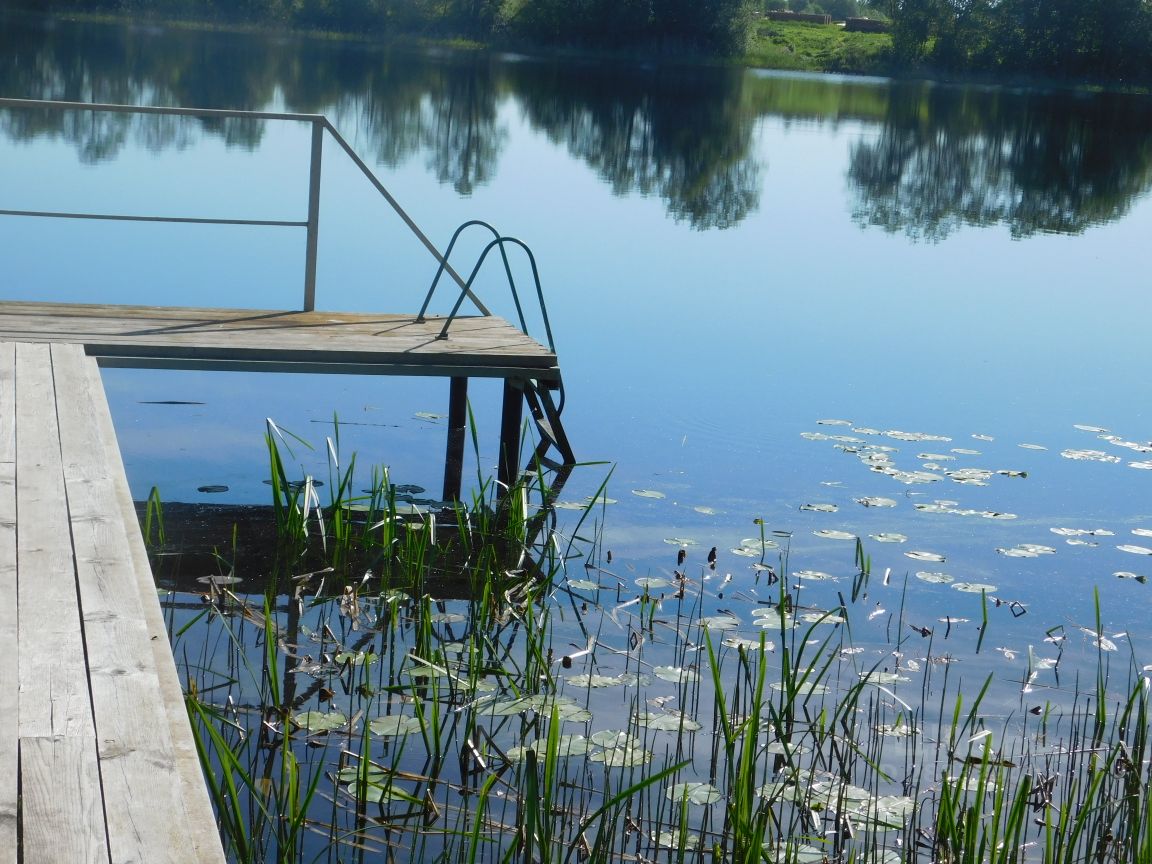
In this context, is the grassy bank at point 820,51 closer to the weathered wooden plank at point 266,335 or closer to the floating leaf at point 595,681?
the weathered wooden plank at point 266,335

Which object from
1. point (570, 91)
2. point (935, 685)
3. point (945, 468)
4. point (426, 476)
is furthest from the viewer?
point (570, 91)

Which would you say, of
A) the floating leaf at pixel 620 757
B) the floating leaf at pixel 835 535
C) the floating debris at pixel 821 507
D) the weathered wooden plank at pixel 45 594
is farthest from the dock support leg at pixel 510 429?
the floating leaf at pixel 620 757

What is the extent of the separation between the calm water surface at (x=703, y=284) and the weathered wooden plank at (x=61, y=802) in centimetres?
265

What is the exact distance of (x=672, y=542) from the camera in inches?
187

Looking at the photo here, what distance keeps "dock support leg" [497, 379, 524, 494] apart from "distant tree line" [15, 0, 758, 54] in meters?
36.7

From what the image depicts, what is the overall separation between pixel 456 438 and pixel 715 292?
528cm

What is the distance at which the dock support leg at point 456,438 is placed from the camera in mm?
5555

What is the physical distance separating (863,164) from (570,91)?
1011cm

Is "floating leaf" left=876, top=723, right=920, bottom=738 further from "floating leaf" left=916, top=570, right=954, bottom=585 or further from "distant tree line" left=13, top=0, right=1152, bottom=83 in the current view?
"distant tree line" left=13, top=0, right=1152, bottom=83

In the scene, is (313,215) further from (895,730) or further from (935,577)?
(895,730)

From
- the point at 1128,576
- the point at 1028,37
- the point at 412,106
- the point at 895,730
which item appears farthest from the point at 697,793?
the point at 1028,37

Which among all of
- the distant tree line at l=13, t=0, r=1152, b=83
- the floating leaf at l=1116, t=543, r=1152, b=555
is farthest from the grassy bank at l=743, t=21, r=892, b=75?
the floating leaf at l=1116, t=543, r=1152, b=555

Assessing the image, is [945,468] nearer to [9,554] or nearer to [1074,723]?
[1074,723]

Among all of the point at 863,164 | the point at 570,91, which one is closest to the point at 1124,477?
the point at 863,164
